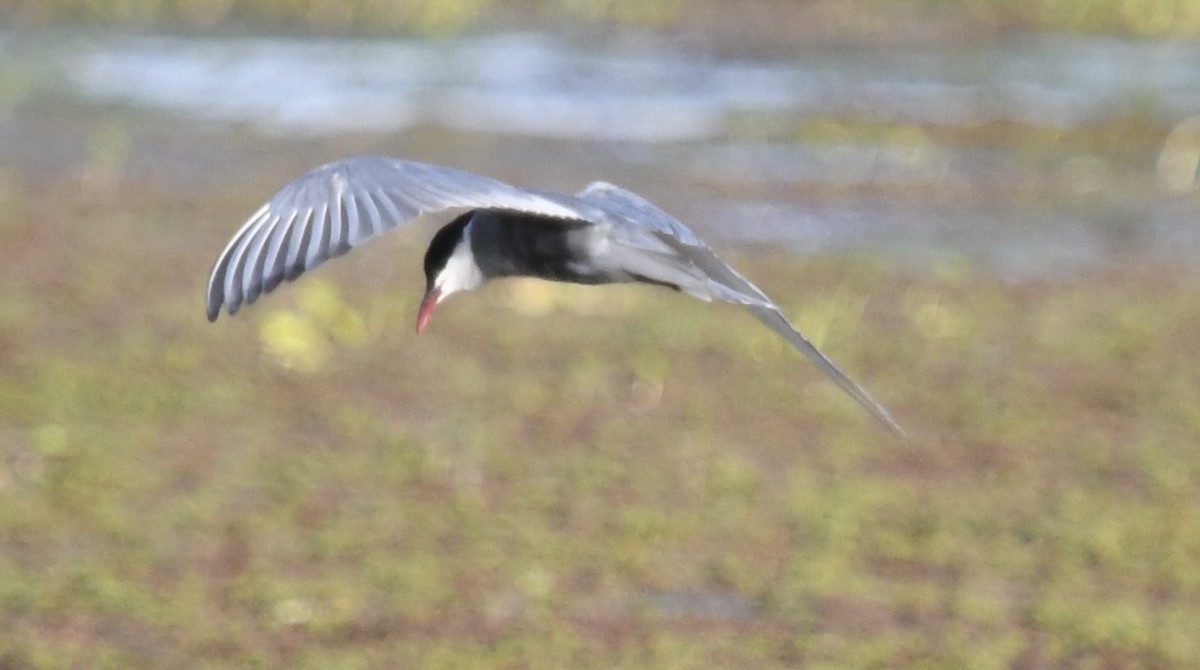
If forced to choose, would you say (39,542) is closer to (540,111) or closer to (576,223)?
(576,223)

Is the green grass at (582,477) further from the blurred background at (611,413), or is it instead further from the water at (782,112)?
the water at (782,112)

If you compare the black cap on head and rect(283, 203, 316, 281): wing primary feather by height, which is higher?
the black cap on head

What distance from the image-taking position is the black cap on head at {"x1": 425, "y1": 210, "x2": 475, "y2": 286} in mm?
4652

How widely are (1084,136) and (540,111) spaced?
131 inches

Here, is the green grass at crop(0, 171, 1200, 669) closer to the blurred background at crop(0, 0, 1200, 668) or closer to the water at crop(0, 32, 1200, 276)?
the blurred background at crop(0, 0, 1200, 668)

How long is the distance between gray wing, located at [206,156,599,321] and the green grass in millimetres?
1606

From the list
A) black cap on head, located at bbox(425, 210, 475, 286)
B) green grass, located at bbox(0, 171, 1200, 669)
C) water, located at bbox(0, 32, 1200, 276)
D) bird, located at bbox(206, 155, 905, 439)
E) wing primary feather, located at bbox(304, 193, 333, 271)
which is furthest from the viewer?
water, located at bbox(0, 32, 1200, 276)

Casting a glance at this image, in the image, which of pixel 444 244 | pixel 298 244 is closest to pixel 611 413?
pixel 444 244

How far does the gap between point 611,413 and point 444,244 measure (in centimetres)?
→ 264

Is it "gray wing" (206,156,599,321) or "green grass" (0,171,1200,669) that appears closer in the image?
"gray wing" (206,156,599,321)

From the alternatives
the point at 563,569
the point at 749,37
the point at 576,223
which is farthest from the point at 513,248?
the point at 749,37

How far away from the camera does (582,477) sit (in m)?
6.61

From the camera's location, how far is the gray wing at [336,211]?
3.68 meters

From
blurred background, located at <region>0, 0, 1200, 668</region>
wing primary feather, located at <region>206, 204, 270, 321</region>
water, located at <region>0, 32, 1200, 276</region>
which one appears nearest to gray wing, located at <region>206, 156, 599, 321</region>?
wing primary feather, located at <region>206, 204, 270, 321</region>
